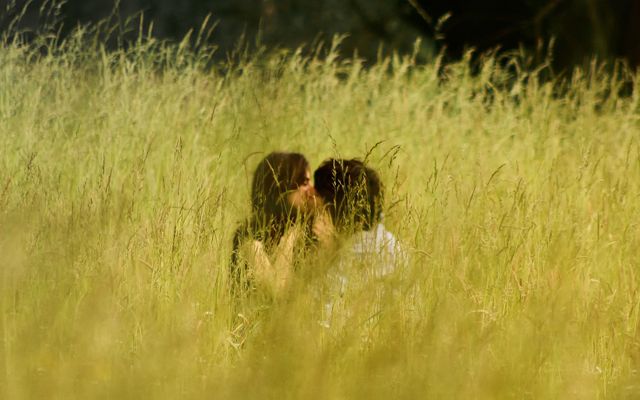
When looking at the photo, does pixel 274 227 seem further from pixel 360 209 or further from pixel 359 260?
pixel 359 260

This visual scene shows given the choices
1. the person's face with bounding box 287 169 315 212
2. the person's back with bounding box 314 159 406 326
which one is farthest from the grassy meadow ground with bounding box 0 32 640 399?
the person's face with bounding box 287 169 315 212

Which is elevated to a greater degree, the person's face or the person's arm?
the person's face

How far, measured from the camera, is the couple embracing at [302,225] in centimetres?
303

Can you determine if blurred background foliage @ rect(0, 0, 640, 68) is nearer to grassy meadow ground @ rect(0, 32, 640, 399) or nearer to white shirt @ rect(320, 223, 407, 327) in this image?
grassy meadow ground @ rect(0, 32, 640, 399)

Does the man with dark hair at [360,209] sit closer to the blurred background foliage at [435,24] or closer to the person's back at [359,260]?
the person's back at [359,260]

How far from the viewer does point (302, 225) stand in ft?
11.2

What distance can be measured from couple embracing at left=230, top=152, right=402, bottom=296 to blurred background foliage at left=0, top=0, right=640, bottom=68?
4.60m

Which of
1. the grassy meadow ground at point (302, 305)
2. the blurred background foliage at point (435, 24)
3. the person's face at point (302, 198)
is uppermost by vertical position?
the blurred background foliage at point (435, 24)

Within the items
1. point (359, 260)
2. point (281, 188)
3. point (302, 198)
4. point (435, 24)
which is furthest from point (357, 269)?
point (435, 24)

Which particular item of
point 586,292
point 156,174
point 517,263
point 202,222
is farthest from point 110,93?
point 586,292

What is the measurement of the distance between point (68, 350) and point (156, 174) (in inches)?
88.7

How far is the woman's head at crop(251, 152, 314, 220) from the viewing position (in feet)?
11.2

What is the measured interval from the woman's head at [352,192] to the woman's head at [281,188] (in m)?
0.06

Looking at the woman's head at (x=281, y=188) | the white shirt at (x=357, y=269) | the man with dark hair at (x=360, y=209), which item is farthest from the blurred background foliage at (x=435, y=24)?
the white shirt at (x=357, y=269)
